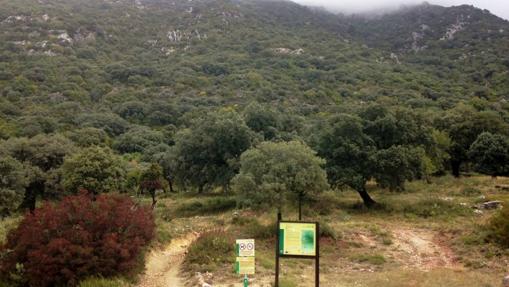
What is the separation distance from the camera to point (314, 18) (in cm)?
15188

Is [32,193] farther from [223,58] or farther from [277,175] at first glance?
[223,58]

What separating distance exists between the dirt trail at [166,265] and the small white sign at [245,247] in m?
2.90

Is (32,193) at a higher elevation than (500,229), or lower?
lower

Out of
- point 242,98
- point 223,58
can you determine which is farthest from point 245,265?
point 223,58

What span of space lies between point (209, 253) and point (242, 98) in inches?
2754

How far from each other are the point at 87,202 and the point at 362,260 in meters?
9.85

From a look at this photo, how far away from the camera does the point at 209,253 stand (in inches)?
595

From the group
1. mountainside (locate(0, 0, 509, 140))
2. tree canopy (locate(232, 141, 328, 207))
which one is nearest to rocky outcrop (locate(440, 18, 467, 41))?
mountainside (locate(0, 0, 509, 140))

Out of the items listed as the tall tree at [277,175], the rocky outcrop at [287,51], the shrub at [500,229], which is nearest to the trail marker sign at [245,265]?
the tall tree at [277,175]

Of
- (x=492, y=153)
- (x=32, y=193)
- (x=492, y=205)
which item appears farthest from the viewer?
(x=492, y=153)

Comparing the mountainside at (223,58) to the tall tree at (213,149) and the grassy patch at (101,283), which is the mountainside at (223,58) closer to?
the tall tree at (213,149)

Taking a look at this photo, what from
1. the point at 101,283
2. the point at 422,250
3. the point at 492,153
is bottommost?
the point at 422,250

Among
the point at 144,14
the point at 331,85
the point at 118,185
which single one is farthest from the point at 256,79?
the point at 118,185

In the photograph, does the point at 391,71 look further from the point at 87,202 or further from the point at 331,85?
the point at 87,202
